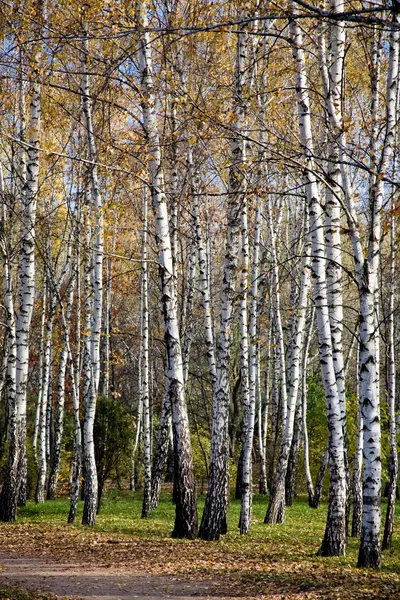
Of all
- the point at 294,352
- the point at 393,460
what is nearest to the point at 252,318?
the point at 294,352

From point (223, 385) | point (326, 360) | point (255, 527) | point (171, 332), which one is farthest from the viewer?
point (255, 527)

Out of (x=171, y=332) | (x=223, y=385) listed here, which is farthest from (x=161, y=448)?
(x=171, y=332)

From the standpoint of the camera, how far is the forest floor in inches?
248

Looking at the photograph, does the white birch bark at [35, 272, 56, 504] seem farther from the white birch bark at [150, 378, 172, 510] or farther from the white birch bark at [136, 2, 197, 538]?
the white birch bark at [136, 2, 197, 538]

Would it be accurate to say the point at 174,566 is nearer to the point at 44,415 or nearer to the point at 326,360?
the point at 326,360

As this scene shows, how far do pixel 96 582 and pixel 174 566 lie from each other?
3.70 ft

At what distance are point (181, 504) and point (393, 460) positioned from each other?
4.00m

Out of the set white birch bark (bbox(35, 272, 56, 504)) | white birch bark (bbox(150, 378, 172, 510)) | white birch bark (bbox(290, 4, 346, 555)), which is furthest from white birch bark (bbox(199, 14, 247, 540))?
white birch bark (bbox(35, 272, 56, 504))

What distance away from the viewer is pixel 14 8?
36.0ft

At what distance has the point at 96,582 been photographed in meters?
6.84

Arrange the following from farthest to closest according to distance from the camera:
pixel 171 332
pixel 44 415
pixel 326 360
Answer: pixel 44 415 < pixel 171 332 < pixel 326 360

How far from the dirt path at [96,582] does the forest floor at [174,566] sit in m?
0.01

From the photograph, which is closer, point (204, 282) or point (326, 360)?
point (326, 360)

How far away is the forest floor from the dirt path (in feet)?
0.03
